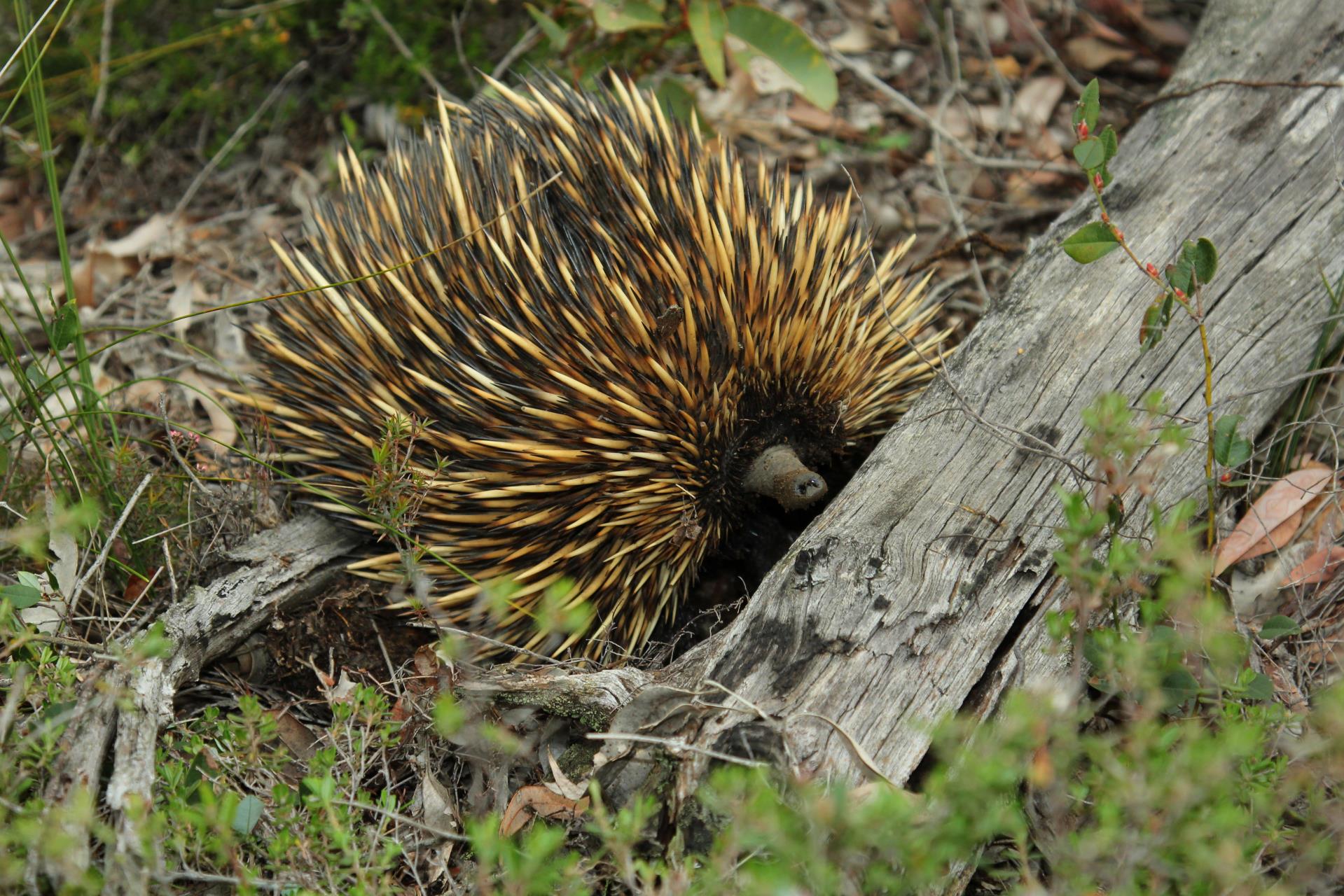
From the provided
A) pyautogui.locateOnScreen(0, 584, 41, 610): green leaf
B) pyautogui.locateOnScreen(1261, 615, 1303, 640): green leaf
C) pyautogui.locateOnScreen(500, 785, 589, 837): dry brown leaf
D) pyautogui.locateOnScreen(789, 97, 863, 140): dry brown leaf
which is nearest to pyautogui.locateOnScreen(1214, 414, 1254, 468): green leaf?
pyautogui.locateOnScreen(1261, 615, 1303, 640): green leaf

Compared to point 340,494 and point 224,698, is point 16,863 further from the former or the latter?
point 340,494

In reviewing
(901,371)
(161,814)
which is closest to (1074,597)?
(901,371)

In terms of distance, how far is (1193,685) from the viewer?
169 centimetres

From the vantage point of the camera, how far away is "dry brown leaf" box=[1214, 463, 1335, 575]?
7.38 ft

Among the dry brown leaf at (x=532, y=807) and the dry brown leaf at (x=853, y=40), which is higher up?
the dry brown leaf at (x=853, y=40)

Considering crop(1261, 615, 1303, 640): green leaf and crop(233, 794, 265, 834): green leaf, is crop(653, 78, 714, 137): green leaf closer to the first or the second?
crop(1261, 615, 1303, 640): green leaf

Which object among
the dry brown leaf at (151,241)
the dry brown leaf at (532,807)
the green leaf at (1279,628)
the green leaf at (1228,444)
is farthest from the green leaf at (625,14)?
the green leaf at (1279,628)

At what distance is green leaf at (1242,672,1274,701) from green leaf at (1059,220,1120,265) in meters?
0.74

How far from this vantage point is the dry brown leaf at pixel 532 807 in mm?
1906

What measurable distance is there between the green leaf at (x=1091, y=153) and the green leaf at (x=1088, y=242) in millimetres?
107

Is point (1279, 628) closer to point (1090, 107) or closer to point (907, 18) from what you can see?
point (1090, 107)

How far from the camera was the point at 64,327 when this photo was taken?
209 centimetres

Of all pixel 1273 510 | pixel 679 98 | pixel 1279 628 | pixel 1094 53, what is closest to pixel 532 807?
pixel 1279 628

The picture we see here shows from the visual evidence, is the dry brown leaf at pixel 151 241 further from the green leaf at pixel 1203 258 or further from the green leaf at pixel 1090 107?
the green leaf at pixel 1203 258
